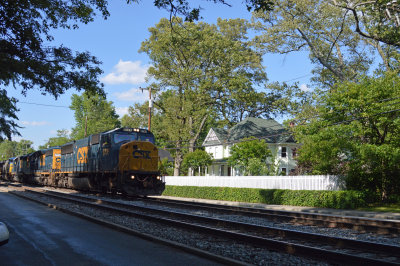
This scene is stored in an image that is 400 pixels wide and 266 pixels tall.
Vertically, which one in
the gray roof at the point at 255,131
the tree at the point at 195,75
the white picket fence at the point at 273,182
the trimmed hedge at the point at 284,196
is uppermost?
the tree at the point at 195,75

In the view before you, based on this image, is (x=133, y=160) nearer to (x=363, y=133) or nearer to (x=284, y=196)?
(x=284, y=196)

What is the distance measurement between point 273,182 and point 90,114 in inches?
2706

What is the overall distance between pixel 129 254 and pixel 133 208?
9.17 m

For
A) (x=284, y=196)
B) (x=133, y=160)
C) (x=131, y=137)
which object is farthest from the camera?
(x=284, y=196)

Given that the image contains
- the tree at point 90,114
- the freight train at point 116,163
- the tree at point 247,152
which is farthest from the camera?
the tree at point 90,114

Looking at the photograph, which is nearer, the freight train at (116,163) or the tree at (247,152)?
the freight train at (116,163)

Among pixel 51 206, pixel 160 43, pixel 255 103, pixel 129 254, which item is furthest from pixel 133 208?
pixel 255 103

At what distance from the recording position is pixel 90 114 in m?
87.7

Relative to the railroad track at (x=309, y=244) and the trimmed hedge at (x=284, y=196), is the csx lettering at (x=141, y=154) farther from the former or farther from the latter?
the railroad track at (x=309, y=244)

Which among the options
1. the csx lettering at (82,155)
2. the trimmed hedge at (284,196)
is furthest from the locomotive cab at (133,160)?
the trimmed hedge at (284,196)

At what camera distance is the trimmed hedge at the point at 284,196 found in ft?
67.0

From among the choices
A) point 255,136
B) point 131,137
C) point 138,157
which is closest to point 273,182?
point 138,157

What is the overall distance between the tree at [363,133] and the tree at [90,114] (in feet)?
216

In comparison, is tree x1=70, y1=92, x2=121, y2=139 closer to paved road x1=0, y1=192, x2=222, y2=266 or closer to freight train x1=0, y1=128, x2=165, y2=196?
freight train x1=0, y1=128, x2=165, y2=196
